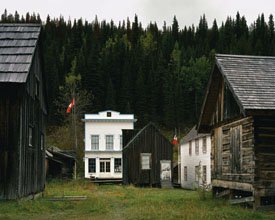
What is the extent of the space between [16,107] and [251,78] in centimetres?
919

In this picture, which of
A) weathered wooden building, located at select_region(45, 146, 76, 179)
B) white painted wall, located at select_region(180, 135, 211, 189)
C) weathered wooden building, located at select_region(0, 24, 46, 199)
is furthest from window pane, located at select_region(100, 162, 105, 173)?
weathered wooden building, located at select_region(0, 24, 46, 199)

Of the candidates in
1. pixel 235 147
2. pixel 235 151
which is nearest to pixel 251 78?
pixel 235 147

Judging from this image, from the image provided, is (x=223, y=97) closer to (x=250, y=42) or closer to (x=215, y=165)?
(x=215, y=165)

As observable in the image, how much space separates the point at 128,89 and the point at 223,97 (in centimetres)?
7138

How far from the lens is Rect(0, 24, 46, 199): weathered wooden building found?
17.9m

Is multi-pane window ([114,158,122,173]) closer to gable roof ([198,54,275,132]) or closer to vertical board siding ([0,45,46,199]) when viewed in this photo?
gable roof ([198,54,275,132])

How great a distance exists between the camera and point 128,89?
3656 inches

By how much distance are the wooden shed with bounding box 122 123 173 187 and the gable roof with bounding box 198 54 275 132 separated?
794 inches

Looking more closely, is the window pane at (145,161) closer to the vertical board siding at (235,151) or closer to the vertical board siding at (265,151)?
the vertical board siding at (235,151)

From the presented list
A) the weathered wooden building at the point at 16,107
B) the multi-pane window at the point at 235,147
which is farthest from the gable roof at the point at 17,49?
the multi-pane window at the point at 235,147

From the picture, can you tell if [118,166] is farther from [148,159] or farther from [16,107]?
[16,107]

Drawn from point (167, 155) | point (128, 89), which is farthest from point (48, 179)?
point (128, 89)

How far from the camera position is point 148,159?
43.7m

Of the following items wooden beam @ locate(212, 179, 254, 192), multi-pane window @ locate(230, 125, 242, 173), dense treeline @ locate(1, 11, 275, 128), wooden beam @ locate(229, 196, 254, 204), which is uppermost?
dense treeline @ locate(1, 11, 275, 128)
